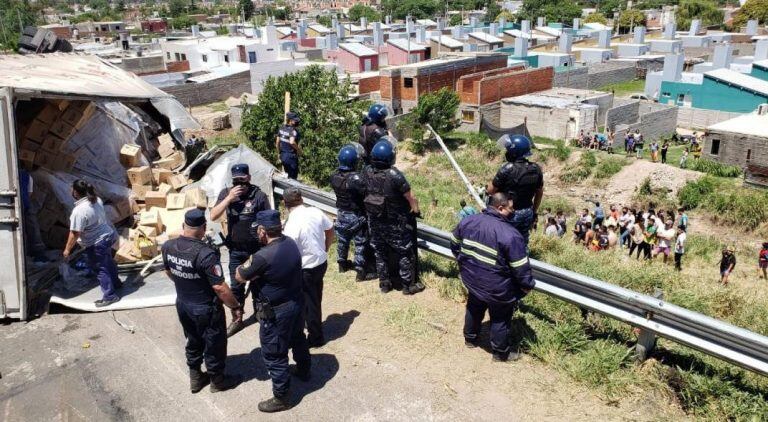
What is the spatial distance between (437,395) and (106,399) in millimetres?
2654

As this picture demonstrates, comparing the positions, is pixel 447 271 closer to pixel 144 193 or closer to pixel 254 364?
pixel 254 364

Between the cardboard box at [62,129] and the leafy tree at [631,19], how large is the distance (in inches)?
3497

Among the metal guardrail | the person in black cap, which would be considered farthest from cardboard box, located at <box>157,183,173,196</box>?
the metal guardrail

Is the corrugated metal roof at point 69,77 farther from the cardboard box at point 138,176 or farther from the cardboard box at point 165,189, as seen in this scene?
the cardboard box at point 165,189

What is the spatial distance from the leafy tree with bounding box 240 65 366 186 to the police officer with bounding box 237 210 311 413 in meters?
6.57

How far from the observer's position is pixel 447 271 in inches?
245

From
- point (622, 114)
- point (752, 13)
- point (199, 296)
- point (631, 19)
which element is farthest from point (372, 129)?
point (752, 13)

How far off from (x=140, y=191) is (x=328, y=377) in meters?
5.75

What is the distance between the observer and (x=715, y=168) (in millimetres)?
25906

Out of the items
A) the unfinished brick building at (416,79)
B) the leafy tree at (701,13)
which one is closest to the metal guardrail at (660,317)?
the unfinished brick building at (416,79)

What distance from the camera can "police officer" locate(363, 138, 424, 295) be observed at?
5.59 metres

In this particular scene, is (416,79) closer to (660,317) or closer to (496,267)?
(496,267)

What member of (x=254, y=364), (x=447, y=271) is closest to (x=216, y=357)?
(x=254, y=364)

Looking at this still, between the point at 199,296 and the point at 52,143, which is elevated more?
the point at 52,143
